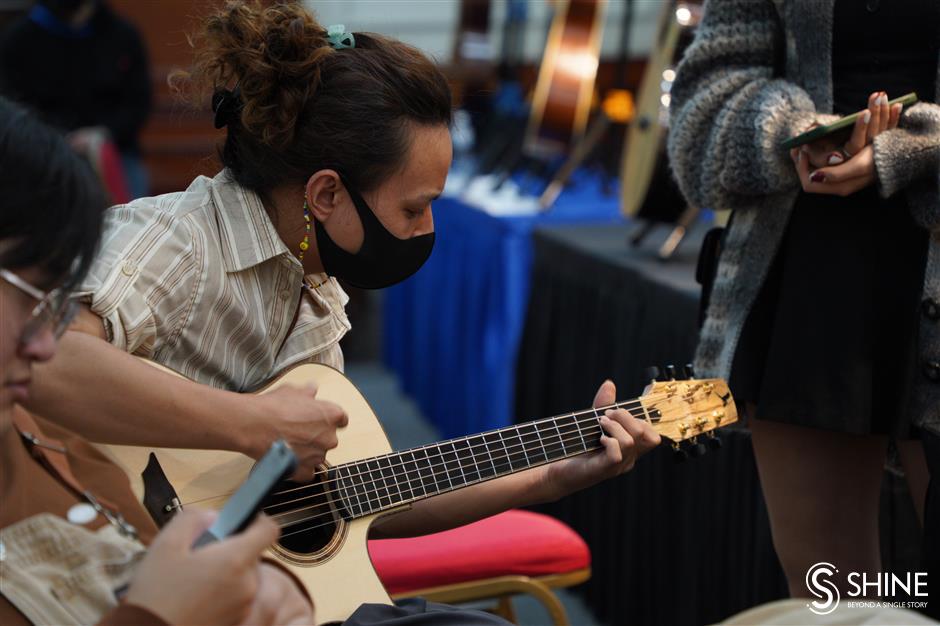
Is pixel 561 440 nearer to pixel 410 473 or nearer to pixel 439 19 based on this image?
pixel 410 473

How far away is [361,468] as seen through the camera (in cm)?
154

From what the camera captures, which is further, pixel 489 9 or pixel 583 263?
pixel 489 9

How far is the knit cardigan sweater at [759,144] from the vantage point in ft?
5.00

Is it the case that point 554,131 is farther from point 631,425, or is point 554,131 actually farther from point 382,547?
point 631,425

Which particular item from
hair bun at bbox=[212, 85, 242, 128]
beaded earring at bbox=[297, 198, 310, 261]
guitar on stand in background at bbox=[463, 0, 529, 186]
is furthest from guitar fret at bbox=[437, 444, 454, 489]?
guitar on stand in background at bbox=[463, 0, 529, 186]

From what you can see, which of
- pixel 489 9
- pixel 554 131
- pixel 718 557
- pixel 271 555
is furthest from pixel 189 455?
pixel 489 9

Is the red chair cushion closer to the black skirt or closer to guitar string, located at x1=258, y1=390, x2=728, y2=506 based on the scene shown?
guitar string, located at x1=258, y1=390, x2=728, y2=506

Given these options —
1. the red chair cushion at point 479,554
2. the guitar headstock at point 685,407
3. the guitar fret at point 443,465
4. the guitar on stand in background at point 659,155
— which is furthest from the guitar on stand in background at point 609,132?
the guitar fret at point 443,465

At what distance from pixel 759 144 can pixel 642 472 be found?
127cm

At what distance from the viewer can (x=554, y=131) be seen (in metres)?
4.47

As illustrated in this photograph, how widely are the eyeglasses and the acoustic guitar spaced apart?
413 millimetres

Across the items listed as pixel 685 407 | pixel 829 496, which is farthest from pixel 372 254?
pixel 829 496

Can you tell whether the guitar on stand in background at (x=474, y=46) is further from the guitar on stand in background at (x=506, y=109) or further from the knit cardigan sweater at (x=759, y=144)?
the knit cardigan sweater at (x=759, y=144)

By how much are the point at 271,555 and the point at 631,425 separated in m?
0.54
